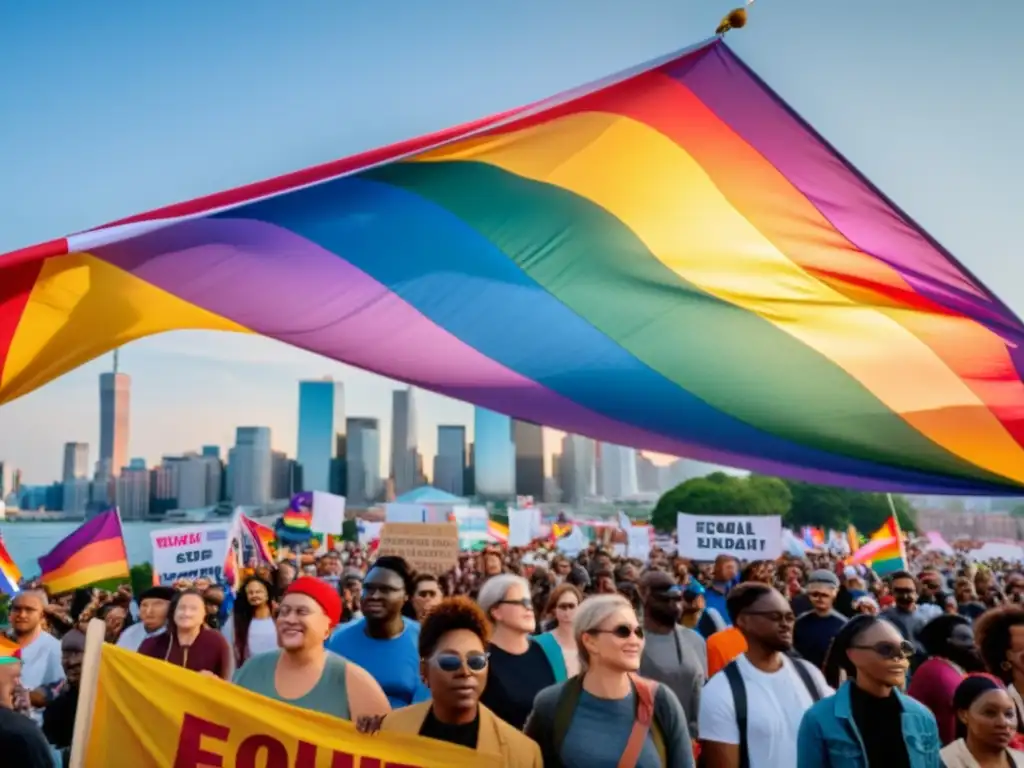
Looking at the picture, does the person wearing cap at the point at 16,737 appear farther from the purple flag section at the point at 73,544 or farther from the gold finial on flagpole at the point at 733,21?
the purple flag section at the point at 73,544

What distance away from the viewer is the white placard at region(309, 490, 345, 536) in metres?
18.4

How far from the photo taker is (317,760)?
341 cm

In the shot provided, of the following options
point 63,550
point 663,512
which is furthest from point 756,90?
point 663,512

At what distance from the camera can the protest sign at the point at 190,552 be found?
464 inches

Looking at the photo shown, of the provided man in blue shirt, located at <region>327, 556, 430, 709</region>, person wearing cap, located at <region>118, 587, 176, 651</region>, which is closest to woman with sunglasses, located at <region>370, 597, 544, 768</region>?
man in blue shirt, located at <region>327, 556, 430, 709</region>

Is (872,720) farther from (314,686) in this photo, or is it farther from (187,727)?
(187,727)

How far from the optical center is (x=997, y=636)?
454cm

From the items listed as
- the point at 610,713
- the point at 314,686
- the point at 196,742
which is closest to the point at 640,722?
the point at 610,713

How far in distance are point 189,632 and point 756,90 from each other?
13.7ft

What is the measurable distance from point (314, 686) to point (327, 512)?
14943mm

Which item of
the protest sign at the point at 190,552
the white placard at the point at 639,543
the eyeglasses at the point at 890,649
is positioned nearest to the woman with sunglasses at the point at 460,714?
the eyeglasses at the point at 890,649

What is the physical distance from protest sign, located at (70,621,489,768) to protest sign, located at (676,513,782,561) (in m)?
9.80

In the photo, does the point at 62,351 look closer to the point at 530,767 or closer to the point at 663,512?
the point at 530,767

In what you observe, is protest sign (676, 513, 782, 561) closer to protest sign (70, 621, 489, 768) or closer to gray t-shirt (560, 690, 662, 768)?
gray t-shirt (560, 690, 662, 768)
